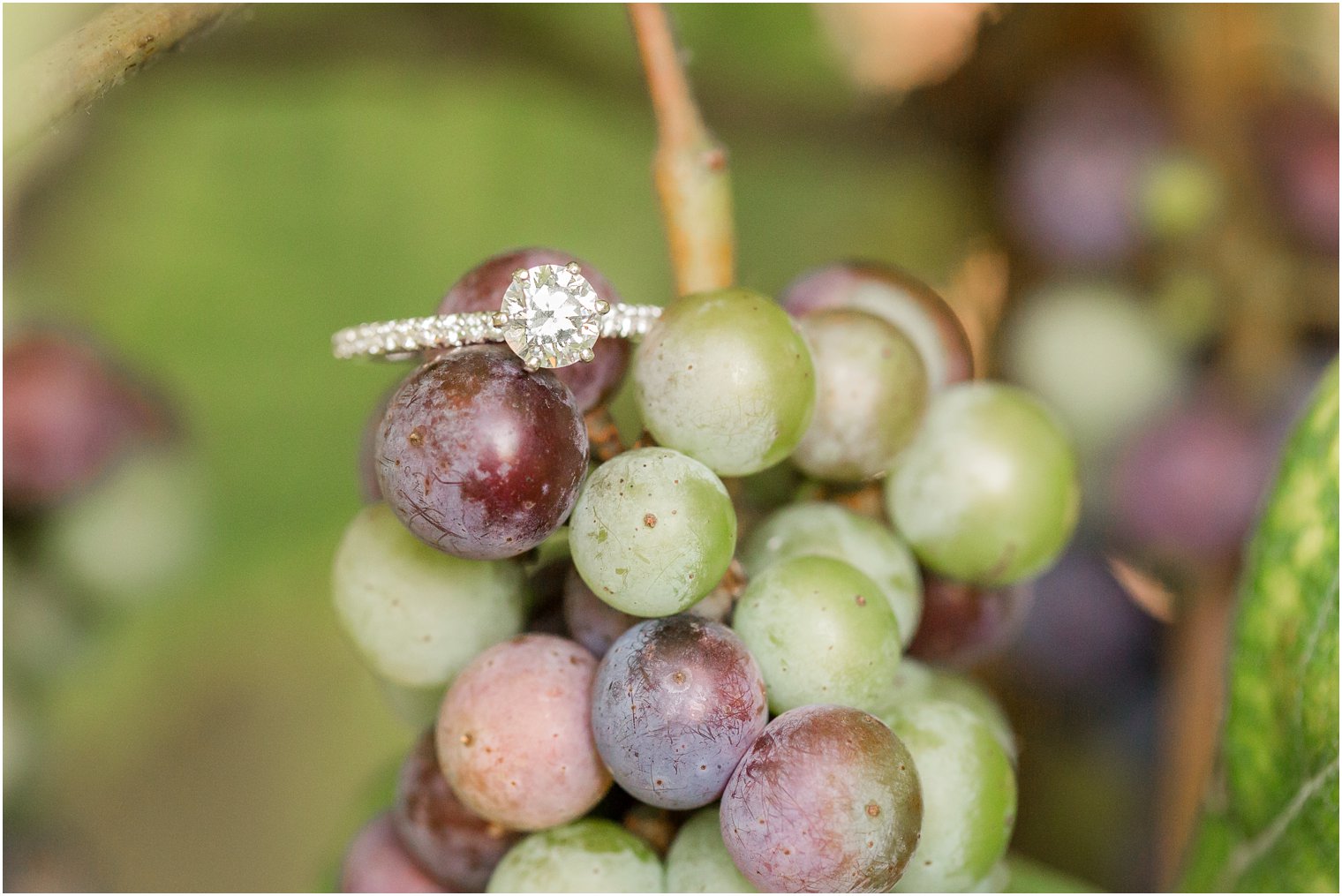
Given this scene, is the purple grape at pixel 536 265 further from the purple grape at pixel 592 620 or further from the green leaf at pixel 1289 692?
the green leaf at pixel 1289 692

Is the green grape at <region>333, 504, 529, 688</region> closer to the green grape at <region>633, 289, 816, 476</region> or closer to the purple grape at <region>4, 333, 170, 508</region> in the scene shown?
the green grape at <region>633, 289, 816, 476</region>

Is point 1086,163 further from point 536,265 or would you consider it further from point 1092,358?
point 536,265

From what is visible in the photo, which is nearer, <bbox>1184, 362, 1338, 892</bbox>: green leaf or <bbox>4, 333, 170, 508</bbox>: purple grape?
<bbox>1184, 362, 1338, 892</bbox>: green leaf

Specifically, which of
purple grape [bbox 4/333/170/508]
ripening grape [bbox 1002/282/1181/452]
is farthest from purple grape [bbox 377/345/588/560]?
ripening grape [bbox 1002/282/1181/452]

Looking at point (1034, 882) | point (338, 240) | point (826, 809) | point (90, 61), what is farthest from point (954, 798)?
point (338, 240)

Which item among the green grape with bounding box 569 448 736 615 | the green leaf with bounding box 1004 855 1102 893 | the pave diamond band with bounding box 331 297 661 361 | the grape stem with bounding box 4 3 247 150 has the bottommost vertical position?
the green leaf with bounding box 1004 855 1102 893

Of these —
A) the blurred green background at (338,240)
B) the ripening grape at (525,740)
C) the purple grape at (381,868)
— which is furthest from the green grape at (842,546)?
the blurred green background at (338,240)
